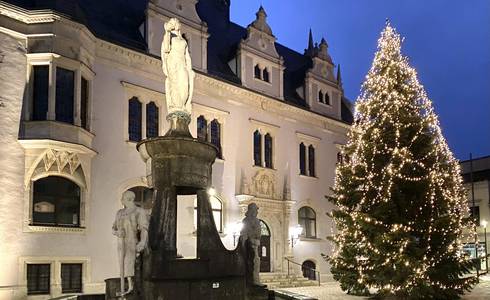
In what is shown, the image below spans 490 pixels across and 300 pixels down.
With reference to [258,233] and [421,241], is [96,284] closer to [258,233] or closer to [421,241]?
[258,233]

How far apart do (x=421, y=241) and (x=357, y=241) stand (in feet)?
6.64

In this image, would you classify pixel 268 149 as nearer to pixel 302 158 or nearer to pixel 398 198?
pixel 302 158

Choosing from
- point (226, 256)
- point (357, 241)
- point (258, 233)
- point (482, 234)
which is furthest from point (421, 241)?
point (482, 234)

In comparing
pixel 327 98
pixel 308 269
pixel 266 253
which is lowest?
pixel 308 269

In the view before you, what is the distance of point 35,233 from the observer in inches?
771

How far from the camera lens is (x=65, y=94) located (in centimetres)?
2091

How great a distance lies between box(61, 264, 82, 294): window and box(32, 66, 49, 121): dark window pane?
5732mm

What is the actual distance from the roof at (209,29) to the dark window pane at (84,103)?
2.18 m

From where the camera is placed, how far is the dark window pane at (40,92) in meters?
20.3

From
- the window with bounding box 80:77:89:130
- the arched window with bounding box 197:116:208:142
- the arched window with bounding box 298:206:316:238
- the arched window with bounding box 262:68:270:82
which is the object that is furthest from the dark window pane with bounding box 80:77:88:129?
the arched window with bounding box 298:206:316:238

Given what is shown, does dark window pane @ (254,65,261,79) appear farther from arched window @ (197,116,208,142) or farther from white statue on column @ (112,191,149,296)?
white statue on column @ (112,191,149,296)

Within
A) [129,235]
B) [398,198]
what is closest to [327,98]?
[398,198]

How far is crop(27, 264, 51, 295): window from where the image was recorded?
19.5 metres

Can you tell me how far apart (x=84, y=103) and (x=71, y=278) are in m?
6.89
